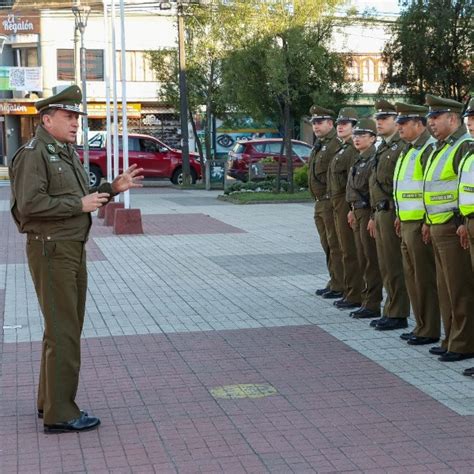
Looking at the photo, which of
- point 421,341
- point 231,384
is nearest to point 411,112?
point 421,341

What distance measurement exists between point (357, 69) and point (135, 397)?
141ft

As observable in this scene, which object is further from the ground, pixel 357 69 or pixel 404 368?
pixel 357 69

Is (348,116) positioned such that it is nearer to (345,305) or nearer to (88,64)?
(345,305)

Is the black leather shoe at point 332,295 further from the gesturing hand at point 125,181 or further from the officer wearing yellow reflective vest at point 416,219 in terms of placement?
the gesturing hand at point 125,181

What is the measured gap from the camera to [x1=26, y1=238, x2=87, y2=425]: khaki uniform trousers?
5.99 meters

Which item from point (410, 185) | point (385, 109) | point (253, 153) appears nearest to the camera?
point (410, 185)

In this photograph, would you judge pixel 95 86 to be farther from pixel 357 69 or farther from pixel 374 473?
pixel 374 473

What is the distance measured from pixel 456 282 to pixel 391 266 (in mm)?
1426

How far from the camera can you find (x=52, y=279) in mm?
5988

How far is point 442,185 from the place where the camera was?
306 inches

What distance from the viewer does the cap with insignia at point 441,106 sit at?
25.5 ft

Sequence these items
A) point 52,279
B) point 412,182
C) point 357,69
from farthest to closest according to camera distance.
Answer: point 357,69, point 412,182, point 52,279

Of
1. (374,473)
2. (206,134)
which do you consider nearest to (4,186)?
(206,134)

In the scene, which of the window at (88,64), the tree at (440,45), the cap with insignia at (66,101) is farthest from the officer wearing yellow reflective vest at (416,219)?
the window at (88,64)
